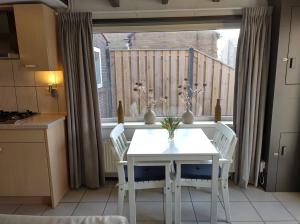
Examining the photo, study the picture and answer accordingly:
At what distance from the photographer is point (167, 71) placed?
2943mm

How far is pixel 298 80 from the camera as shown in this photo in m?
2.42

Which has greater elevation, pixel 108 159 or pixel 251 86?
pixel 251 86

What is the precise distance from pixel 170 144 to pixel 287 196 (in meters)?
1.53

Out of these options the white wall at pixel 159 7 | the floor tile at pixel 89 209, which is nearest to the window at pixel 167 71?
the white wall at pixel 159 7

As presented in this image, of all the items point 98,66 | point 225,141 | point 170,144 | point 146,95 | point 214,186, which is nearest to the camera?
point 214,186

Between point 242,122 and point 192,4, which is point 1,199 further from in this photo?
point 192,4

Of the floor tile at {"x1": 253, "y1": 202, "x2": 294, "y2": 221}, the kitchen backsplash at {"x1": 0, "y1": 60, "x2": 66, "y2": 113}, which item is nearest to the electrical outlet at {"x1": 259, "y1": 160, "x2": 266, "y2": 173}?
the floor tile at {"x1": 253, "y1": 202, "x2": 294, "y2": 221}

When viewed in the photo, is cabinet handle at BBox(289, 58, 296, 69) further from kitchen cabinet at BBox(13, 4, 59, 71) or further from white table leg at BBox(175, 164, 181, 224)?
kitchen cabinet at BBox(13, 4, 59, 71)

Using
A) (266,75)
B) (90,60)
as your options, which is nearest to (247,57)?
(266,75)

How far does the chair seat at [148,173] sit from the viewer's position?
2.07m

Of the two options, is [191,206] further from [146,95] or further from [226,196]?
[146,95]

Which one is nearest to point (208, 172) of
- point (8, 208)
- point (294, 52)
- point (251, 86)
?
point (251, 86)

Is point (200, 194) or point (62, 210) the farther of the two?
point (200, 194)

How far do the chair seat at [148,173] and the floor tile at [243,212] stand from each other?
0.82 m
